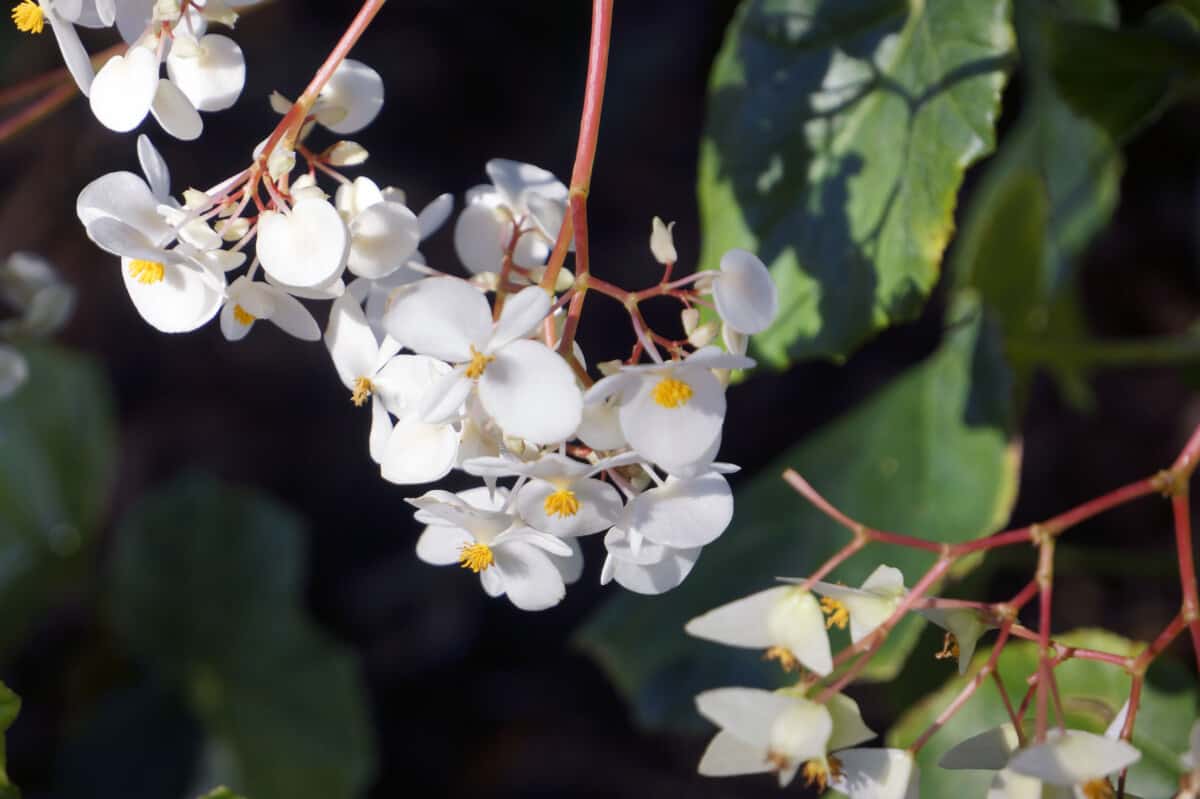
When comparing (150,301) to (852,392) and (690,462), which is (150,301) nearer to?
(690,462)

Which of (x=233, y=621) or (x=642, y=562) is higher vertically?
(x=642, y=562)

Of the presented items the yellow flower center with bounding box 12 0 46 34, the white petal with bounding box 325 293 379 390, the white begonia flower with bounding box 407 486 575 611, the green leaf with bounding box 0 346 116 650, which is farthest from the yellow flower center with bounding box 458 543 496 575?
the green leaf with bounding box 0 346 116 650

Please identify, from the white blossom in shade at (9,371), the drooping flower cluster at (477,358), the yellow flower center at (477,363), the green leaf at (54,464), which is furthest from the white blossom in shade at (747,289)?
the green leaf at (54,464)

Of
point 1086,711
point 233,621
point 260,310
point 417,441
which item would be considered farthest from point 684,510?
point 233,621

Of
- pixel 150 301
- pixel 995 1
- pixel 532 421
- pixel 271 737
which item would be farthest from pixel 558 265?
pixel 271 737

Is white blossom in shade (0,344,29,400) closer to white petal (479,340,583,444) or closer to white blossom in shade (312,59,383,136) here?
white blossom in shade (312,59,383,136)

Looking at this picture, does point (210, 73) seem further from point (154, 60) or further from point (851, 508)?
point (851, 508)

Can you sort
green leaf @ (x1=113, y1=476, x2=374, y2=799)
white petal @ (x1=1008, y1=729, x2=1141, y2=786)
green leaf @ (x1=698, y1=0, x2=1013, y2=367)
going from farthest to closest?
1. green leaf @ (x1=113, y1=476, x2=374, y2=799)
2. green leaf @ (x1=698, y1=0, x2=1013, y2=367)
3. white petal @ (x1=1008, y1=729, x2=1141, y2=786)
